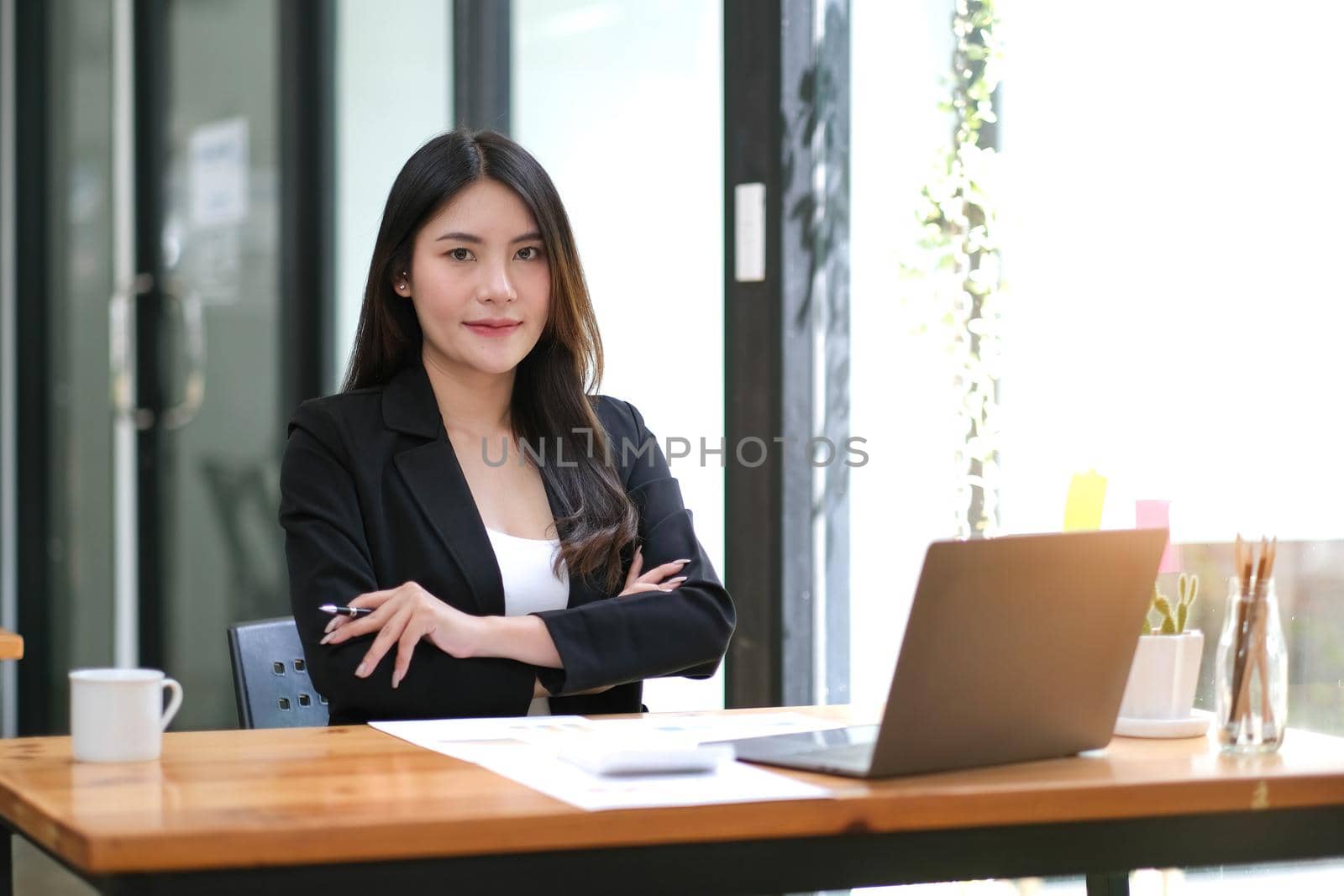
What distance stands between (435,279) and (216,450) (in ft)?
10.4

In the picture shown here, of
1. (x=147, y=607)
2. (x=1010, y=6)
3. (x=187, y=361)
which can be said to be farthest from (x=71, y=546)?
(x=1010, y=6)

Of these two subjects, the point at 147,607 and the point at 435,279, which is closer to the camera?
the point at 435,279

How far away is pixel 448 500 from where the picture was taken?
2.07 meters

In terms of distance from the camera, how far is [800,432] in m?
2.73

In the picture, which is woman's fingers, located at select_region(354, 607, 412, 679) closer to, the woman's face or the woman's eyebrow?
the woman's face

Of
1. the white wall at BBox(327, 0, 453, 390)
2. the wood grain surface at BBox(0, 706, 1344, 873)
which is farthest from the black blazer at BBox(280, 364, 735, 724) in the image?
the white wall at BBox(327, 0, 453, 390)

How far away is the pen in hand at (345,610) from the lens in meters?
1.82

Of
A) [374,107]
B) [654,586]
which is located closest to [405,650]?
[654,586]

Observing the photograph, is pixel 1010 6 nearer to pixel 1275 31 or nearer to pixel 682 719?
pixel 1275 31

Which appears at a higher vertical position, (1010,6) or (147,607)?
(1010,6)

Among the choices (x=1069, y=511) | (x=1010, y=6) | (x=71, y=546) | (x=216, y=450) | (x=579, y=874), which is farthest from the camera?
(x=71, y=546)

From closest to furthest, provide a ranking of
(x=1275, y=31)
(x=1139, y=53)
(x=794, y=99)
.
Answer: (x=1275, y=31) < (x=1139, y=53) < (x=794, y=99)

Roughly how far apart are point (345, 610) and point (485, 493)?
1.16ft

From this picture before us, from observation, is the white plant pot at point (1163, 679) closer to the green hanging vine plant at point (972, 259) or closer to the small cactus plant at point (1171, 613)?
the small cactus plant at point (1171, 613)
